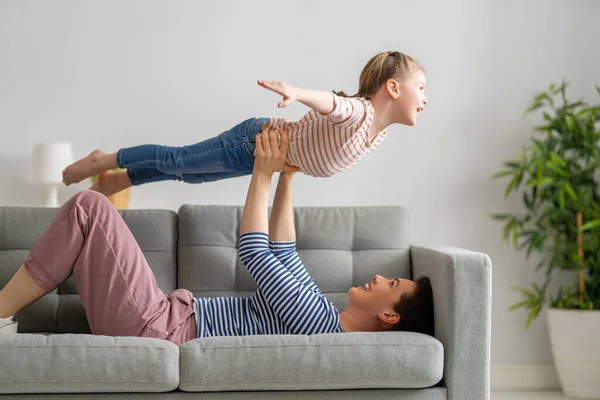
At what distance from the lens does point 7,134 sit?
3719 millimetres

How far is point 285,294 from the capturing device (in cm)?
246

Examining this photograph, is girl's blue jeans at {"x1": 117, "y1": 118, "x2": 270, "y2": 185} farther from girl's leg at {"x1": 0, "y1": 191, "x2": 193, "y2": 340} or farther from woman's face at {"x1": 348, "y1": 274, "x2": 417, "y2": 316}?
woman's face at {"x1": 348, "y1": 274, "x2": 417, "y2": 316}

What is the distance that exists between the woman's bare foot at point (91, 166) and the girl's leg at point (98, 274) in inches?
17.7

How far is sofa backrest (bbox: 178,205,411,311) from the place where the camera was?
2984mm

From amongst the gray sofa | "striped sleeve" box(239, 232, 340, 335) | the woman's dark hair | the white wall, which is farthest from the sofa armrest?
the white wall

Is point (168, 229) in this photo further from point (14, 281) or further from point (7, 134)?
point (7, 134)

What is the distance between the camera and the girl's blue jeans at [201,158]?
271 centimetres

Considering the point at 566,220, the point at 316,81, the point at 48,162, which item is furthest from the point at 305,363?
the point at 566,220

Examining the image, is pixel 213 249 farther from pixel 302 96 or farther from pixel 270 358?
pixel 302 96

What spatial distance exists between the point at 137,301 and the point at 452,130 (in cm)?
214

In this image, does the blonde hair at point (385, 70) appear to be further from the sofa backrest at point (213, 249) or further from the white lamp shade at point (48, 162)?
the white lamp shade at point (48, 162)

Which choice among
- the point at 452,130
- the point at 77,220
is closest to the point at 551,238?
the point at 452,130

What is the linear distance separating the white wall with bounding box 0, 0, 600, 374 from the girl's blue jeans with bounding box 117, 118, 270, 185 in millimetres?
870

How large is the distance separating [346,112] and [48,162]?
5.75ft
